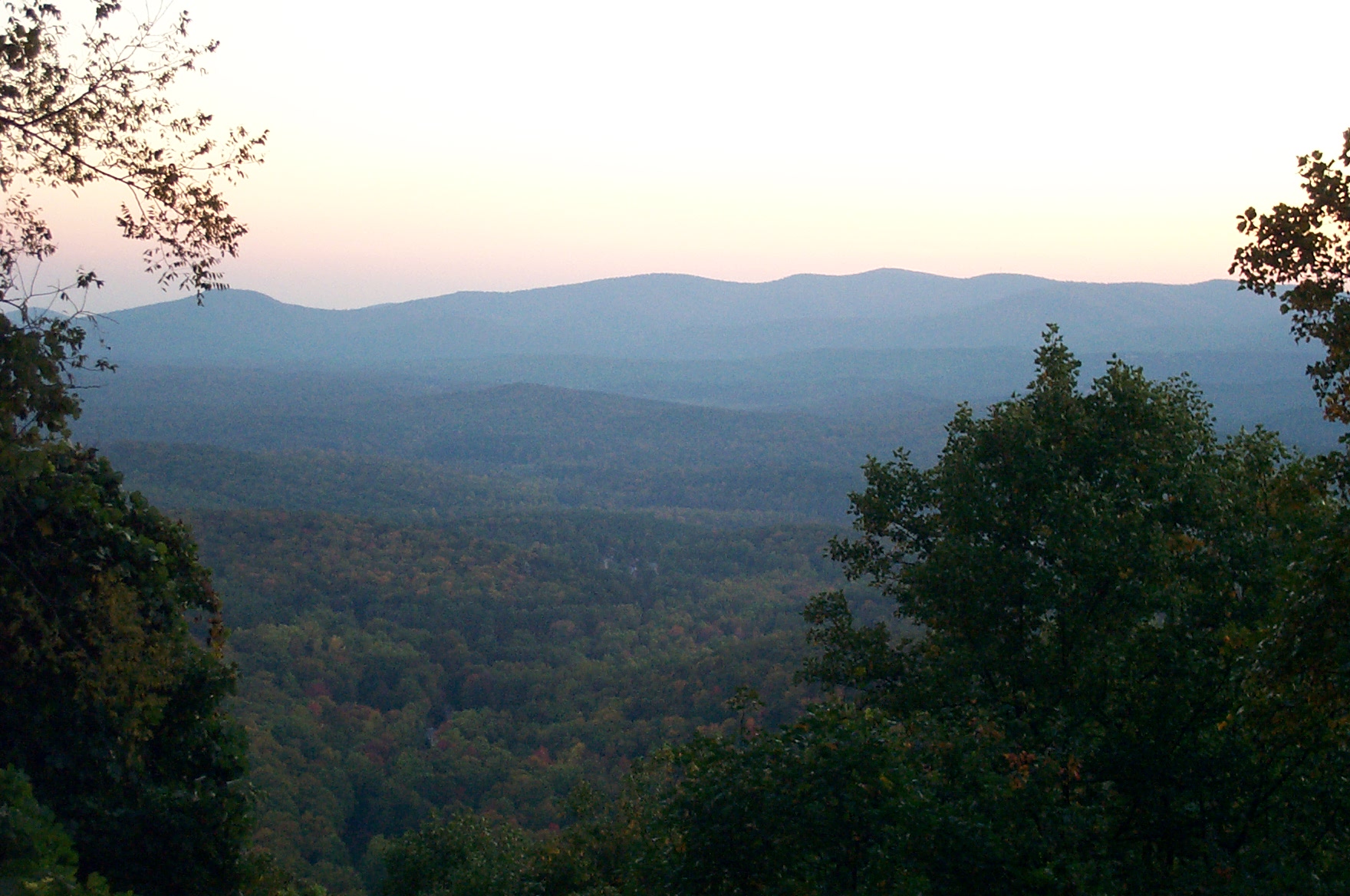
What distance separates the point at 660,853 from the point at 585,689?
84.5 meters

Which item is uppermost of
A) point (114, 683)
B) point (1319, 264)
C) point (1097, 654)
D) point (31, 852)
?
point (1319, 264)

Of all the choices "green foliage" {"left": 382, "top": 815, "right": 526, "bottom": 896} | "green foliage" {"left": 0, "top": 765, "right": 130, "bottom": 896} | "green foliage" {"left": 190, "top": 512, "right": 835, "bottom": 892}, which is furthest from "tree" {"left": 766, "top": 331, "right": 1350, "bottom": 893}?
"green foliage" {"left": 382, "top": 815, "right": 526, "bottom": 896}

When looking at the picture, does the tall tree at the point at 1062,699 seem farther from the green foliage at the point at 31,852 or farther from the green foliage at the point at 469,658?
the green foliage at the point at 469,658

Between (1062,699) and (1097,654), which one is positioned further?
(1062,699)

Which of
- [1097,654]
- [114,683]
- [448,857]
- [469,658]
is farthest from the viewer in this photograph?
[469,658]

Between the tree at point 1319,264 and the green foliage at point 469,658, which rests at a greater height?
the tree at point 1319,264

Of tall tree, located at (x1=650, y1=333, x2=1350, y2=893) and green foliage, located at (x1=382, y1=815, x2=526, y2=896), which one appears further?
green foliage, located at (x1=382, y1=815, x2=526, y2=896)

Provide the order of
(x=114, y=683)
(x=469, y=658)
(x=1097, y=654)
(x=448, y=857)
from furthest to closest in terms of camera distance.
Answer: (x=469, y=658)
(x=448, y=857)
(x=1097, y=654)
(x=114, y=683)

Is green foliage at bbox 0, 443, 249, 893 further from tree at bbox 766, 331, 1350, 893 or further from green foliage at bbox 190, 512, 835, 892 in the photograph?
tree at bbox 766, 331, 1350, 893

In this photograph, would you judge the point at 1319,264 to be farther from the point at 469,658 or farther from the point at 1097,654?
the point at 469,658

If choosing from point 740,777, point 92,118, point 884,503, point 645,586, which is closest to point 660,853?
point 740,777

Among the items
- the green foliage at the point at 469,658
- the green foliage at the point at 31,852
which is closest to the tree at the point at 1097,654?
the green foliage at the point at 31,852

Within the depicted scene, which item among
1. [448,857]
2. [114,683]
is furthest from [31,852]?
[448,857]

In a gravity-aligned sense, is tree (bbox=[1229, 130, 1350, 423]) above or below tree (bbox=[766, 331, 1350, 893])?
above
